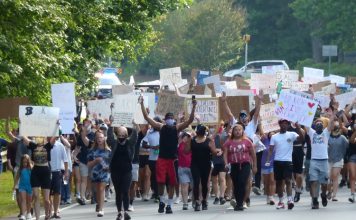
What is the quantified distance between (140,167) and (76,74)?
287 inches

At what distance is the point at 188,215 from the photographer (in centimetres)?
2245

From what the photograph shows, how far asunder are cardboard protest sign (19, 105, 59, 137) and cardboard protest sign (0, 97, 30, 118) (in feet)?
6.50

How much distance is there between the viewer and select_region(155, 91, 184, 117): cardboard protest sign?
28359 millimetres

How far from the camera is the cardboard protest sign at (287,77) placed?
37.4 metres

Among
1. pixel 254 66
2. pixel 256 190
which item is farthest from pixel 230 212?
pixel 254 66

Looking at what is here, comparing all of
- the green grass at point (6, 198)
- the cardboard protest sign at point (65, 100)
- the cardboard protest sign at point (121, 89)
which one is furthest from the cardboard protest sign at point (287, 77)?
the cardboard protest sign at point (65, 100)

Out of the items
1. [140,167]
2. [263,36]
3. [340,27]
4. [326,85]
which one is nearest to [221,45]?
[340,27]

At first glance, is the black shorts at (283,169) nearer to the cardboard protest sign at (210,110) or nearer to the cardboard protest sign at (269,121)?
the cardboard protest sign at (269,121)

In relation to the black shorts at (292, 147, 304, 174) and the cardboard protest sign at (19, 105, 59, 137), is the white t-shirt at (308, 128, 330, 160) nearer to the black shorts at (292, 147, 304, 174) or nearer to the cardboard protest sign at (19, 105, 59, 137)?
the black shorts at (292, 147, 304, 174)

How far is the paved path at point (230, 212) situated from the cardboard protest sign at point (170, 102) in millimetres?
3320

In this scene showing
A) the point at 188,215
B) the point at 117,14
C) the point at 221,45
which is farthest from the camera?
the point at 221,45

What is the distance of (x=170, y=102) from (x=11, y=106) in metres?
5.12

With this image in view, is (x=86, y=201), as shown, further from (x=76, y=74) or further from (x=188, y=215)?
(x=76, y=74)

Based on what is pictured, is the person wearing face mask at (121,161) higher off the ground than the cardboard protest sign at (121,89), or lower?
lower
